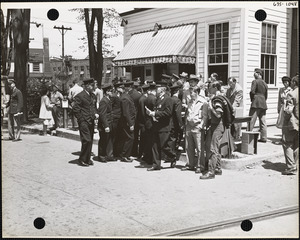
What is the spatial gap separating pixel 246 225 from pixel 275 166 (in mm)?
2544

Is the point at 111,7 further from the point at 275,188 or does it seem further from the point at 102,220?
the point at 275,188

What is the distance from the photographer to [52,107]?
10836mm

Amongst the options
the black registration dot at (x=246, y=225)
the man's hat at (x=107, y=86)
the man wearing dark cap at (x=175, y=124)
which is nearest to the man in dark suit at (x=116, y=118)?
the man's hat at (x=107, y=86)

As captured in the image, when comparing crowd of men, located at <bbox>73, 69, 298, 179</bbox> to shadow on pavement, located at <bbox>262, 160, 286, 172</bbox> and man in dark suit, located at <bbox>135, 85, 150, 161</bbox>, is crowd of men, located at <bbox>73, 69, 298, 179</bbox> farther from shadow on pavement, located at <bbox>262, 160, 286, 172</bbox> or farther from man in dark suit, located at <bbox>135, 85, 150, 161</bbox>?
shadow on pavement, located at <bbox>262, 160, 286, 172</bbox>

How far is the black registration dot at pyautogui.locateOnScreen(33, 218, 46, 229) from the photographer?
15.8 feet

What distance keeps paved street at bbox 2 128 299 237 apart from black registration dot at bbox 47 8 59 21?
6.25 ft

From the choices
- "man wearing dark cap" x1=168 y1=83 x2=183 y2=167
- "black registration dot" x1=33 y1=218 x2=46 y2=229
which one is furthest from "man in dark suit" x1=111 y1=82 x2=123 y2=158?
"black registration dot" x1=33 y1=218 x2=46 y2=229

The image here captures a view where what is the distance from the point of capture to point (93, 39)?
235 inches

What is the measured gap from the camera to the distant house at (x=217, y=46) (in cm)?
904

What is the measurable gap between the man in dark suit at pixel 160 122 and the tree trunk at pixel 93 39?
134 cm

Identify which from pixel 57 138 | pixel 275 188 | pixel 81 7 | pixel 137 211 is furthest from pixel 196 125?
pixel 57 138

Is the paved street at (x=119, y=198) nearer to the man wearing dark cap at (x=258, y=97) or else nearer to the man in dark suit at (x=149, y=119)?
the man in dark suit at (x=149, y=119)

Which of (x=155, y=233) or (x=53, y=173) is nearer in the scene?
(x=155, y=233)

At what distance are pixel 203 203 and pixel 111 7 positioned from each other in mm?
2916
